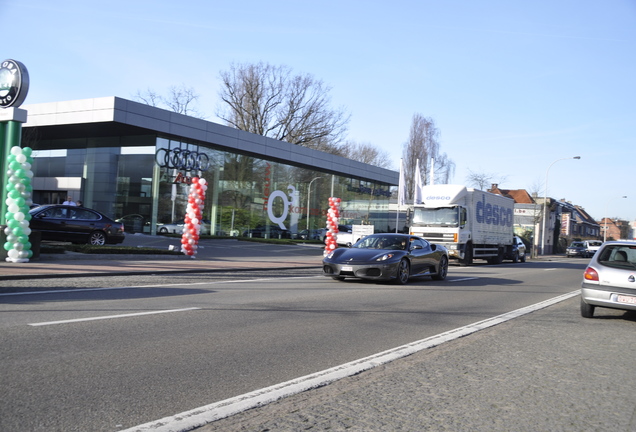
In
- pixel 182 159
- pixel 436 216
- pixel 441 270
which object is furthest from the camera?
pixel 182 159

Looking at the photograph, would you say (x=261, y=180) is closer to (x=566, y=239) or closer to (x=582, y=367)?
(x=582, y=367)

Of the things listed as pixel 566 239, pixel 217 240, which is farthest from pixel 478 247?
pixel 566 239

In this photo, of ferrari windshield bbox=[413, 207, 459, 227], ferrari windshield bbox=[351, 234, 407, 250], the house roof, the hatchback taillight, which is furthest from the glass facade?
the house roof

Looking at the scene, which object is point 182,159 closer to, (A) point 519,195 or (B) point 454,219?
(B) point 454,219

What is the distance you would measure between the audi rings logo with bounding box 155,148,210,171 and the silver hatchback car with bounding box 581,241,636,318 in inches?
1029

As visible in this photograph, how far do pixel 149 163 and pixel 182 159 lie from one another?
2084 millimetres

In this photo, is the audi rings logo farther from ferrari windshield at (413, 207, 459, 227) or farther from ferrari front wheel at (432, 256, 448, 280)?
ferrari front wheel at (432, 256, 448, 280)

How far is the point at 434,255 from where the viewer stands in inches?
669

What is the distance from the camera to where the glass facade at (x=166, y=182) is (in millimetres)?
32094

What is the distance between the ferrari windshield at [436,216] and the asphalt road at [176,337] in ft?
39.1

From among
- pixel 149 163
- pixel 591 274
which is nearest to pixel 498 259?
pixel 149 163

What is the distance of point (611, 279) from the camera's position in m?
9.98

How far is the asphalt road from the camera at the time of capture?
14.6 feet

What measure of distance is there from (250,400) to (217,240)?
29847 mm
